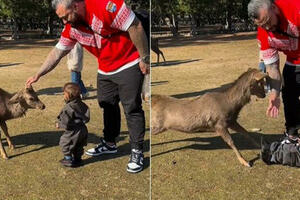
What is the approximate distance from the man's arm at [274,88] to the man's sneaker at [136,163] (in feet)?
4.65

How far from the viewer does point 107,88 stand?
14.6 ft

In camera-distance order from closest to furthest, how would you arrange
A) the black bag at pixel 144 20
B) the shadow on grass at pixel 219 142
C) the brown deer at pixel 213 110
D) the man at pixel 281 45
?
the man at pixel 281 45 < the black bag at pixel 144 20 < the brown deer at pixel 213 110 < the shadow on grass at pixel 219 142

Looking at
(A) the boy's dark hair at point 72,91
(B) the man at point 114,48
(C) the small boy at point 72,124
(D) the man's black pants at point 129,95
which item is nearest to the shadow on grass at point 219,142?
(D) the man's black pants at point 129,95

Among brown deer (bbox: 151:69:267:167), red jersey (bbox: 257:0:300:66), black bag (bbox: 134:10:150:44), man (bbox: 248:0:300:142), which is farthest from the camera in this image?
brown deer (bbox: 151:69:267:167)

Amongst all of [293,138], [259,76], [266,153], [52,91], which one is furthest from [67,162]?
[52,91]

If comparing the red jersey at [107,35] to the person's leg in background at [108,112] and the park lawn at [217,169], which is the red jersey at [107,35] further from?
the park lawn at [217,169]

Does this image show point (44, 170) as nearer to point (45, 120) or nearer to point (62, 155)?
point (62, 155)

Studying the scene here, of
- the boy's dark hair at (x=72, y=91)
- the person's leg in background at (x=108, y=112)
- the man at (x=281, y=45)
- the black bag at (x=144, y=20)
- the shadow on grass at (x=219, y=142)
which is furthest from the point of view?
the shadow on grass at (x=219, y=142)

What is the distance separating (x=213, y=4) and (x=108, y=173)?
27.0 m

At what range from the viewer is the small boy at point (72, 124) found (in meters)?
4.35

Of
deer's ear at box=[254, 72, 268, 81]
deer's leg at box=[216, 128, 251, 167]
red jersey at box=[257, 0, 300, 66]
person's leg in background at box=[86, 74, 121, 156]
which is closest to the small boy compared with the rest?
person's leg in background at box=[86, 74, 121, 156]

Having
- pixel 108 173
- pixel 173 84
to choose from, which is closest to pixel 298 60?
pixel 108 173

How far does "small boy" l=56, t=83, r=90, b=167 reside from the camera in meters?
4.35

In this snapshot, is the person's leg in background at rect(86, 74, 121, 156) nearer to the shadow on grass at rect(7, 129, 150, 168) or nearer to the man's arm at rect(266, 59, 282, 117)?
the shadow on grass at rect(7, 129, 150, 168)
